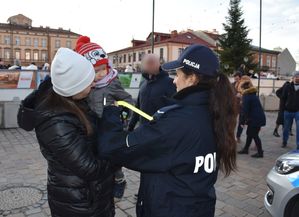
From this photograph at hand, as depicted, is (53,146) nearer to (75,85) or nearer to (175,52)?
(75,85)

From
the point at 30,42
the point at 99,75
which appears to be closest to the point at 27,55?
the point at 30,42

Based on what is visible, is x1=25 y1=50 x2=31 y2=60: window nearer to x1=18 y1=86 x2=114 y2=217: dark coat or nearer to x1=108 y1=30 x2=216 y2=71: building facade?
x1=108 y1=30 x2=216 y2=71: building facade

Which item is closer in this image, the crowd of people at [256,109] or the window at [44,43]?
the crowd of people at [256,109]

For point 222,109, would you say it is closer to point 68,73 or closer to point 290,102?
point 68,73

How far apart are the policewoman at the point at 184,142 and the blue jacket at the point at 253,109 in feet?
19.0

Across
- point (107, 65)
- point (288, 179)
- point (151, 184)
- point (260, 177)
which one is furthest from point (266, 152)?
point (151, 184)

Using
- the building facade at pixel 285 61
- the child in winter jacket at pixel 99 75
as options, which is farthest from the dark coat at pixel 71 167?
the building facade at pixel 285 61

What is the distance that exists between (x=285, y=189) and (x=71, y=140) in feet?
9.15

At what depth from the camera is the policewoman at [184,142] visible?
1.61 m

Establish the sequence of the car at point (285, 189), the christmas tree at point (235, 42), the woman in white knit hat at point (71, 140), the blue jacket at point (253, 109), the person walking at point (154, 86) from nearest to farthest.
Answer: the woman in white knit hat at point (71, 140)
the car at point (285, 189)
the person walking at point (154, 86)
the blue jacket at point (253, 109)
the christmas tree at point (235, 42)

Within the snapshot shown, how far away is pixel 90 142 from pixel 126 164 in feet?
0.86

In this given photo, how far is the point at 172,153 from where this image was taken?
163 centimetres

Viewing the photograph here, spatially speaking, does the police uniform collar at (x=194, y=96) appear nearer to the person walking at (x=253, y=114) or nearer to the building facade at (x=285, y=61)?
the person walking at (x=253, y=114)

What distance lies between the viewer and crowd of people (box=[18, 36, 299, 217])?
162 cm
